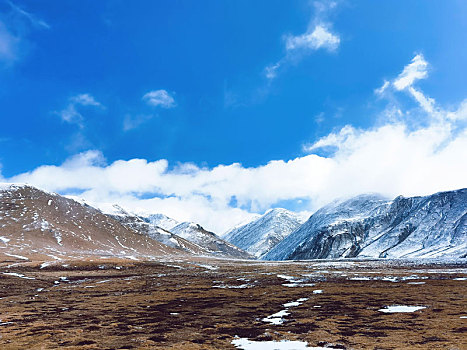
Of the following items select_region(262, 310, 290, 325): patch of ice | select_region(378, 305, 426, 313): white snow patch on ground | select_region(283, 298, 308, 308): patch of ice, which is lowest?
select_region(283, 298, 308, 308): patch of ice

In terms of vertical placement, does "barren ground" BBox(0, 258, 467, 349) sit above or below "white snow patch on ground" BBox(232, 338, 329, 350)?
below

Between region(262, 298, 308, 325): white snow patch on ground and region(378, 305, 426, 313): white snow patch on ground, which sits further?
region(378, 305, 426, 313): white snow patch on ground

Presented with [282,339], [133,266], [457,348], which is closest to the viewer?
[457,348]

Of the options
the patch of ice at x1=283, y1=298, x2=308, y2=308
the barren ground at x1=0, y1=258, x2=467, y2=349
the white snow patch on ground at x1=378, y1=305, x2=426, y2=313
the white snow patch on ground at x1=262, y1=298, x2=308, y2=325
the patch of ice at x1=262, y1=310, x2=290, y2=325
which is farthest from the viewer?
the patch of ice at x1=283, y1=298, x2=308, y2=308

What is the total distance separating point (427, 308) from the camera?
36562 millimetres

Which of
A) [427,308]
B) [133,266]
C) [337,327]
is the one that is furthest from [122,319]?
[133,266]

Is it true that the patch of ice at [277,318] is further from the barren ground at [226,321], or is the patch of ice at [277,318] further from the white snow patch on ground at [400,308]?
the white snow patch on ground at [400,308]

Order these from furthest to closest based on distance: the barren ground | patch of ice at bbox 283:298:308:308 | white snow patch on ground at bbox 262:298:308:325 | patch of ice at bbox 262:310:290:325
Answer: patch of ice at bbox 283:298:308:308, white snow patch on ground at bbox 262:298:308:325, patch of ice at bbox 262:310:290:325, the barren ground

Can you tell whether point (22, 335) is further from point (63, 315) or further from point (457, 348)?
point (457, 348)

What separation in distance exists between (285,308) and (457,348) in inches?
882

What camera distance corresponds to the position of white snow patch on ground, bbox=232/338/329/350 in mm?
22594

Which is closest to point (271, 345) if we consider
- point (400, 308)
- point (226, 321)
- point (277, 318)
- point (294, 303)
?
point (226, 321)

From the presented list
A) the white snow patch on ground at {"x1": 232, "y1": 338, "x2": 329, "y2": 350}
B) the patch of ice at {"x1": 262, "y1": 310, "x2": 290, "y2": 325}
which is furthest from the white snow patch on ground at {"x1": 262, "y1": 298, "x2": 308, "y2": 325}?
the white snow patch on ground at {"x1": 232, "y1": 338, "x2": 329, "y2": 350}

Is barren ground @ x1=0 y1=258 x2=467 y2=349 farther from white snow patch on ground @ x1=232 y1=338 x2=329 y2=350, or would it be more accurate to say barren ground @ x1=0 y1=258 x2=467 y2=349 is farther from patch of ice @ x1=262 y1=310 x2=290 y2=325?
white snow patch on ground @ x1=232 y1=338 x2=329 y2=350
